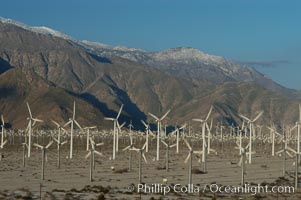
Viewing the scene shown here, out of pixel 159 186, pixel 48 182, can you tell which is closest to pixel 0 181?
pixel 48 182

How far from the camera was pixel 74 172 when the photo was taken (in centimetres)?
8388

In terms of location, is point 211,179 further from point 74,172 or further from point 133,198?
point 133,198

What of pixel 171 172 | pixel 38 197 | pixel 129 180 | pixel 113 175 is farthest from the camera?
pixel 171 172

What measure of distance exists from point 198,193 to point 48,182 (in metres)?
19.7

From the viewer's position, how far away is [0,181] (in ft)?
225

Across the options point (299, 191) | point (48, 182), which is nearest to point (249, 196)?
point (299, 191)

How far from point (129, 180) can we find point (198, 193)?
18.2 metres

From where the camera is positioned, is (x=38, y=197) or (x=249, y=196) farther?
(x=249, y=196)

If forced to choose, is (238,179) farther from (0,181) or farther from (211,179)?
(0,181)

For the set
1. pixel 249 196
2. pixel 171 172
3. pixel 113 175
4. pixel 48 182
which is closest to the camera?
pixel 249 196

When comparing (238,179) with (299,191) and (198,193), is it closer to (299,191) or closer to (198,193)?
(299,191)

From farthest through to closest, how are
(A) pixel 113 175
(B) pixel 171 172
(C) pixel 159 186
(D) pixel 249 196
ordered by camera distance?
1. (B) pixel 171 172
2. (A) pixel 113 175
3. (C) pixel 159 186
4. (D) pixel 249 196

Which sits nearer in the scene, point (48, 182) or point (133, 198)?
point (133, 198)

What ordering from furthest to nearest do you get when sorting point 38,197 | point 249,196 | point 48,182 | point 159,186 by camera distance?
point 48,182, point 159,186, point 249,196, point 38,197
